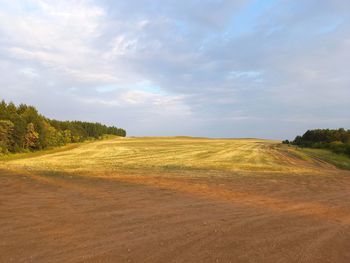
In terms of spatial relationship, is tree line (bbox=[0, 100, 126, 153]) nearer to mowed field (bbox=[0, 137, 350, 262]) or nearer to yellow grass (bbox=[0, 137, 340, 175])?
yellow grass (bbox=[0, 137, 340, 175])

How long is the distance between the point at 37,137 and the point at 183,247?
1964 inches

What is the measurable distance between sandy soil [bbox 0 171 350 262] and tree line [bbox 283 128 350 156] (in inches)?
1293

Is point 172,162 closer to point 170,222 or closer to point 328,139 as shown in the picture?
point 170,222

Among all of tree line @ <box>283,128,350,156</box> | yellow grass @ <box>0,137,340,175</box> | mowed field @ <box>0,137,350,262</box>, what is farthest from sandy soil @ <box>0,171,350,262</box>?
tree line @ <box>283,128,350,156</box>

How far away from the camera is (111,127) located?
146m

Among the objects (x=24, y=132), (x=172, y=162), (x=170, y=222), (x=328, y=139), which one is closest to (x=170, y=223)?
(x=170, y=222)

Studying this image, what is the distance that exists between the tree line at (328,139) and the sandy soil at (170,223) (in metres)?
32.8

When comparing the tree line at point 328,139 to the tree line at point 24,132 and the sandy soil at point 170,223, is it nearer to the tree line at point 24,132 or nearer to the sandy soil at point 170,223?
the sandy soil at point 170,223

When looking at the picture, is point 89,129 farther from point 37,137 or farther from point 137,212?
point 137,212

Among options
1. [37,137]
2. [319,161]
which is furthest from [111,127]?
[319,161]

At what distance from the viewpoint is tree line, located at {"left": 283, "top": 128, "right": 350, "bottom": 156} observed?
4803cm

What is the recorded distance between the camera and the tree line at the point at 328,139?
48025 mm

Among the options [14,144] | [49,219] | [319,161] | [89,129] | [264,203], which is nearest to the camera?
[49,219]

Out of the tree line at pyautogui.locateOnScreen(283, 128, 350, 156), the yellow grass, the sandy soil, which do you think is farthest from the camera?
the tree line at pyautogui.locateOnScreen(283, 128, 350, 156)
